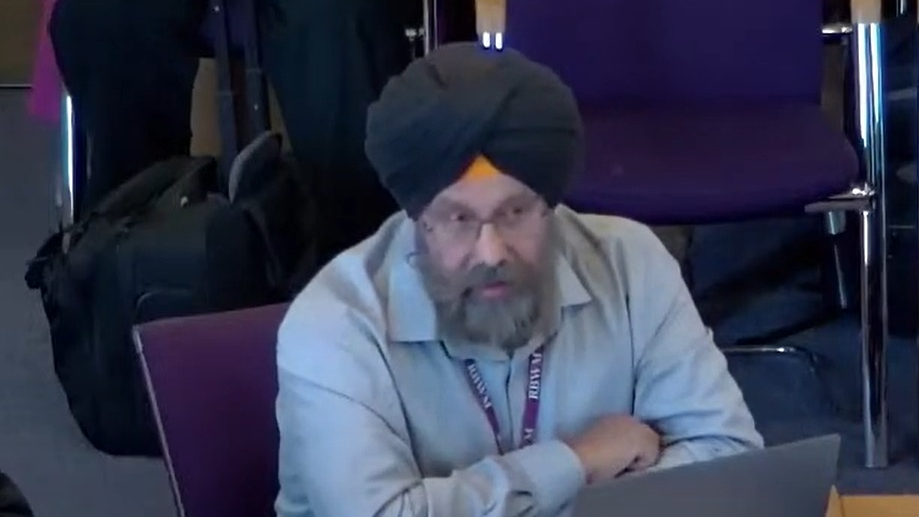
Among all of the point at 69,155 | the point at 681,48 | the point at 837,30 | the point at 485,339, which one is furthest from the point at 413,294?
the point at 69,155

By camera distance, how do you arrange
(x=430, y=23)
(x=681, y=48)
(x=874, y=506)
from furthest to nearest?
(x=430, y=23) < (x=681, y=48) < (x=874, y=506)

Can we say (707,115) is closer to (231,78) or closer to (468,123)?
(231,78)

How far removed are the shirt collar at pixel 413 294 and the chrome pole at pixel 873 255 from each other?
1.01 m

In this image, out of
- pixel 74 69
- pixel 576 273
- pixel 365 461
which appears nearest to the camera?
pixel 365 461

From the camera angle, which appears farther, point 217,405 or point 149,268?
point 149,268

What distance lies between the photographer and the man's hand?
145cm

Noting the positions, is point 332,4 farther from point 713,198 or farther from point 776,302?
point 776,302

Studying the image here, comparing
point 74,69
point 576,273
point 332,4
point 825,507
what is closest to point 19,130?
point 74,69

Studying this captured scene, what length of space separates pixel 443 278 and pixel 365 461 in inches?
6.6

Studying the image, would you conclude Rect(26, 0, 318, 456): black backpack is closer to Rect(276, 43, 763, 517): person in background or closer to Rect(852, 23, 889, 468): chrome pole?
Rect(852, 23, 889, 468): chrome pole

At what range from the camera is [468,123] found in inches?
52.9

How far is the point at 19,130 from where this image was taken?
179 inches

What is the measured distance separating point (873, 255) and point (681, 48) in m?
0.46

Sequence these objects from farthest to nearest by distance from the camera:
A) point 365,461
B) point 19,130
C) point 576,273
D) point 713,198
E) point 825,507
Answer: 1. point 19,130
2. point 713,198
3. point 576,273
4. point 365,461
5. point 825,507
